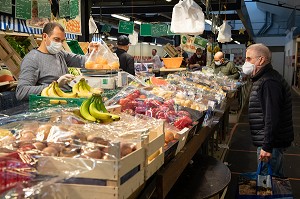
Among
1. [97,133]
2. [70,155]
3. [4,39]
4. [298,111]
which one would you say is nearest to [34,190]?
[70,155]

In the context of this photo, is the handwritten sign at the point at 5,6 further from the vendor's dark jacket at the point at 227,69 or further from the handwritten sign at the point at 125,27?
the handwritten sign at the point at 125,27

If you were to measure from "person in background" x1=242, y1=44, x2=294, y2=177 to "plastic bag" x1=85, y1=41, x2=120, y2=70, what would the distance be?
4.65 ft

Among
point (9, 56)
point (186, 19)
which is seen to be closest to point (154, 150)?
point (186, 19)

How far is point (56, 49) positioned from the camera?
3.71 metres

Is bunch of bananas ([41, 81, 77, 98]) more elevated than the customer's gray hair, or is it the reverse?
the customer's gray hair

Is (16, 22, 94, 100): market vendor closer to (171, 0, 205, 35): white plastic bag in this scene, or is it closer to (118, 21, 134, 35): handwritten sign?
(171, 0, 205, 35): white plastic bag

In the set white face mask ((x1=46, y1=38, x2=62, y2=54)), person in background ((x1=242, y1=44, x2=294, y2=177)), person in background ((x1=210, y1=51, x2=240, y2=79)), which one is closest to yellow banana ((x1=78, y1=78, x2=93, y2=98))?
white face mask ((x1=46, y1=38, x2=62, y2=54))

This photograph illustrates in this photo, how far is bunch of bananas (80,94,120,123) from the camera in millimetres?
2199

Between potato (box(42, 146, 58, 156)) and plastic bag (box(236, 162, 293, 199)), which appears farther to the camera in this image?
plastic bag (box(236, 162, 293, 199))

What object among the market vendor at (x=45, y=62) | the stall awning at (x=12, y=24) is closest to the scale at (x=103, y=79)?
the market vendor at (x=45, y=62)

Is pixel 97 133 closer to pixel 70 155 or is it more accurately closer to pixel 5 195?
pixel 70 155

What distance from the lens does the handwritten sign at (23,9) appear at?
504 cm

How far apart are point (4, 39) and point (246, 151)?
4.48 m

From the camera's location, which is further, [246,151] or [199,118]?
[246,151]
